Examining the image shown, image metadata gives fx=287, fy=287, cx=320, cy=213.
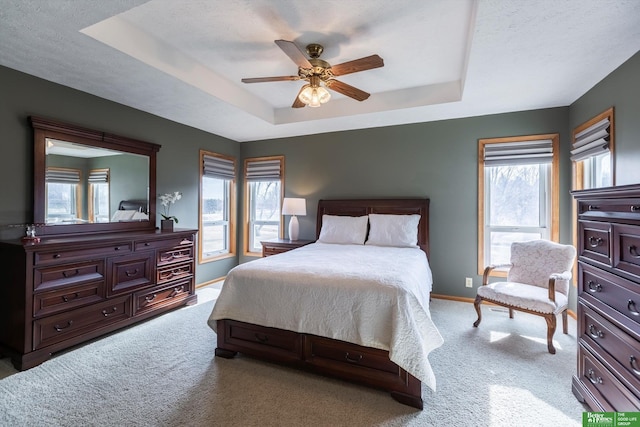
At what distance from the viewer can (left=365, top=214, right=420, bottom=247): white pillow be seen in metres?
3.69

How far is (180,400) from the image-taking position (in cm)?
190

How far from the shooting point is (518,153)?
358 centimetres

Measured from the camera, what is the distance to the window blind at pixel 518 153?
3.49m

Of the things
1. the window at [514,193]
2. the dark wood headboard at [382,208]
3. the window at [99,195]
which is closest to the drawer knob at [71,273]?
the window at [99,195]

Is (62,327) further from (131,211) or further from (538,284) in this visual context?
(538,284)

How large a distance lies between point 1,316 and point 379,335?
10.1ft

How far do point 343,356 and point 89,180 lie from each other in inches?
126

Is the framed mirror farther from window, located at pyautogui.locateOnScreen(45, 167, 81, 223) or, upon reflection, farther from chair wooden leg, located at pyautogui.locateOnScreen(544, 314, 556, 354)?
chair wooden leg, located at pyautogui.locateOnScreen(544, 314, 556, 354)

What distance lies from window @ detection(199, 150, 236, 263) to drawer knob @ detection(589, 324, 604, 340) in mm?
4521

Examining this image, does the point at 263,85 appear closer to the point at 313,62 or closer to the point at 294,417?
the point at 313,62

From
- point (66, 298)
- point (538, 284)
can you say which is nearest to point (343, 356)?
point (538, 284)

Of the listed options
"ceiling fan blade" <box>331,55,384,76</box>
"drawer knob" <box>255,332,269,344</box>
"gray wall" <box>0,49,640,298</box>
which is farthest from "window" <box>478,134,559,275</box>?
"drawer knob" <box>255,332,269,344</box>

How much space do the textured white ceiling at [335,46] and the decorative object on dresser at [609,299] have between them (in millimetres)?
1219

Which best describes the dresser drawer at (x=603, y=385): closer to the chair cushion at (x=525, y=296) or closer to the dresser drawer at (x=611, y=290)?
the dresser drawer at (x=611, y=290)
